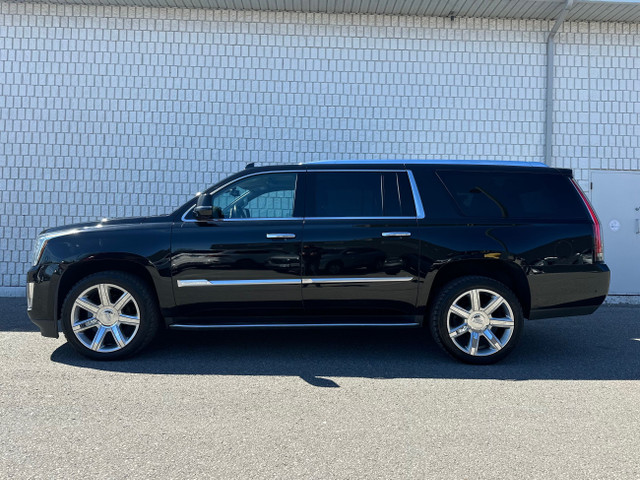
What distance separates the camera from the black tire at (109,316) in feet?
17.3

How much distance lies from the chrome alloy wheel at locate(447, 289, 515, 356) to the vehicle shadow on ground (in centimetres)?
19

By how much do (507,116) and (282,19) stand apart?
4.19 meters

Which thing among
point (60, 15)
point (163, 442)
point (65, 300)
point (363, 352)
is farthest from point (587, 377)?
point (60, 15)

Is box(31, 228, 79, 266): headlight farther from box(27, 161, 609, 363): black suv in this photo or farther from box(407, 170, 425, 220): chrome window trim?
box(407, 170, 425, 220): chrome window trim

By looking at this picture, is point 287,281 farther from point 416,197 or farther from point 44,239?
point 44,239

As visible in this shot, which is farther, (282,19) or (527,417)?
(282,19)

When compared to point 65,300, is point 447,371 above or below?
below

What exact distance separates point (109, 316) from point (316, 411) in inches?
94.3

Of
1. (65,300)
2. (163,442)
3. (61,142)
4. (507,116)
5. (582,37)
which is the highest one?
(582,37)

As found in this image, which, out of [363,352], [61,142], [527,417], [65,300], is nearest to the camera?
[527,417]

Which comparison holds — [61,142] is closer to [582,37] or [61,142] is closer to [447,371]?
[447,371]

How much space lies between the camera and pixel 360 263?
5.30 meters

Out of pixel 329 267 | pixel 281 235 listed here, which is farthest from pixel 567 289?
pixel 281 235

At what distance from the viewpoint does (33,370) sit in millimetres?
4969
